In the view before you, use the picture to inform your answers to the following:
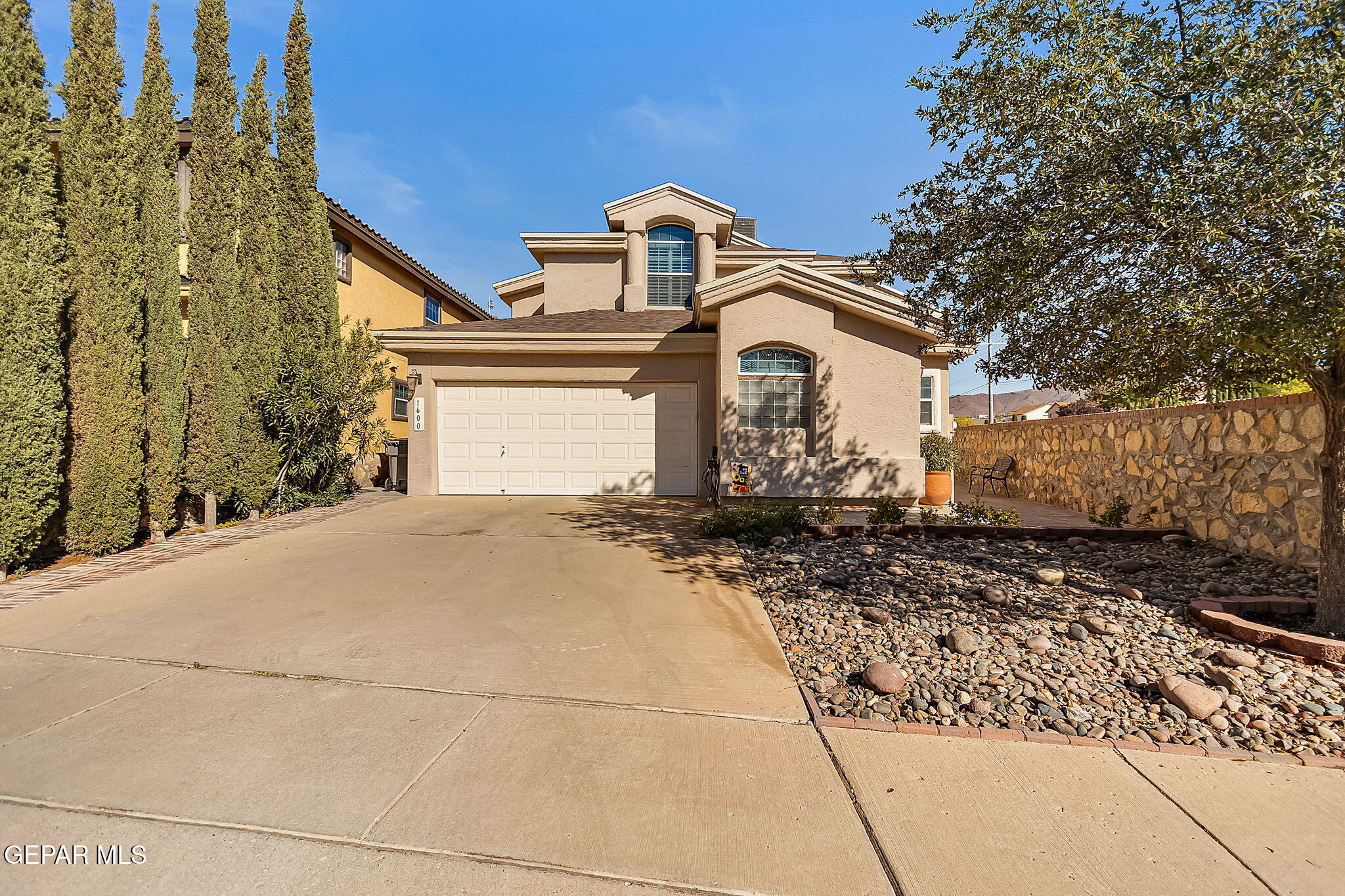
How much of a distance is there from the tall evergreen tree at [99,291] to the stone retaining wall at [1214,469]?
1211cm

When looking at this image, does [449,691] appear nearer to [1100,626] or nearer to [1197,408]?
[1100,626]

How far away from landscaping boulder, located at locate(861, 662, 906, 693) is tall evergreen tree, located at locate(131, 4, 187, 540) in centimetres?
880

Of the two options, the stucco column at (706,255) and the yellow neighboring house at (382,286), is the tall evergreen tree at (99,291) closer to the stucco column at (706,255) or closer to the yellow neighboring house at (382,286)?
the yellow neighboring house at (382,286)

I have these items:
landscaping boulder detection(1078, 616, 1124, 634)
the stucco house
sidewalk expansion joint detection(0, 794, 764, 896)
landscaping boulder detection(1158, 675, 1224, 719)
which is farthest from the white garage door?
sidewalk expansion joint detection(0, 794, 764, 896)

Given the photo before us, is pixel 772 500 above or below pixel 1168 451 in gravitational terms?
below

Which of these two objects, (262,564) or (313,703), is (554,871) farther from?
(262,564)

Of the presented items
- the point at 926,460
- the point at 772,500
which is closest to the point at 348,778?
the point at 772,500

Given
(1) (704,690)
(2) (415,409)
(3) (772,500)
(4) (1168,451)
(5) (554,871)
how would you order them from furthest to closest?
(2) (415,409) < (3) (772,500) < (4) (1168,451) < (1) (704,690) < (5) (554,871)

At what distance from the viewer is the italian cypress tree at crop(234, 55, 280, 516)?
9.35m

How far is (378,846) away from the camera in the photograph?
243 centimetres

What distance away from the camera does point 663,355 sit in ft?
40.4

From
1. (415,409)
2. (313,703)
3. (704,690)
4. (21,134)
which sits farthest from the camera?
(415,409)

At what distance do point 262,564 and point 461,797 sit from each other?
216 inches

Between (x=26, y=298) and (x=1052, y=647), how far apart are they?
31.8 feet
